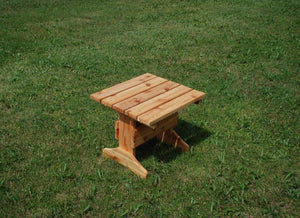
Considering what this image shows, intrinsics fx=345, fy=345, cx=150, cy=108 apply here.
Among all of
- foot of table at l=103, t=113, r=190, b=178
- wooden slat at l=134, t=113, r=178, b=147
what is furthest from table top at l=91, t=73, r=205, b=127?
wooden slat at l=134, t=113, r=178, b=147

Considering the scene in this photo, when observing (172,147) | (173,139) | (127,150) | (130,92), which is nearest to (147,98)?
(130,92)

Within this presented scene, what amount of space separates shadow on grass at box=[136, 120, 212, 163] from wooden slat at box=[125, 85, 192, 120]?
2.47ft

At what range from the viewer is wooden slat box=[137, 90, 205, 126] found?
130 inches

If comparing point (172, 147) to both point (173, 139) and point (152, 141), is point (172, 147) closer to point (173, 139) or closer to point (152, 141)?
point (173, 139)

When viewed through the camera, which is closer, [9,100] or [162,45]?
[9,100]

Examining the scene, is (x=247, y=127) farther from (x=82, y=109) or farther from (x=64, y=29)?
(x=64, y=29)

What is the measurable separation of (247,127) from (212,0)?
24.4ft

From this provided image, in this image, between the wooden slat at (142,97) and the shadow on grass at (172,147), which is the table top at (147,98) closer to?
the wooden slat at (142,97)

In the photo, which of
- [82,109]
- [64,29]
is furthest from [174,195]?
[64,29]

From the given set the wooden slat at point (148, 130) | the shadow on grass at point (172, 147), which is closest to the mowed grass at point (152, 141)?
the shadow on grass at point (172, 147)

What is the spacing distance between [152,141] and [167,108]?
0.96 metres

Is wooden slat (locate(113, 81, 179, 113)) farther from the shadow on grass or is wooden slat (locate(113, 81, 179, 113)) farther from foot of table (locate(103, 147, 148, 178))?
the shadow on grass

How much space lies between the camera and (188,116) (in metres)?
4.93

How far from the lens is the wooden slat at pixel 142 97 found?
351cm
